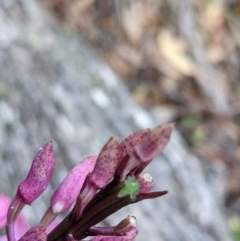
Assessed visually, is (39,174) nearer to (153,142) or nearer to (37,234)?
(37,234)

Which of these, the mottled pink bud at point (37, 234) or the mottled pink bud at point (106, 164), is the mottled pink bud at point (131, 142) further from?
the mottled pink bud at point (37, 234)

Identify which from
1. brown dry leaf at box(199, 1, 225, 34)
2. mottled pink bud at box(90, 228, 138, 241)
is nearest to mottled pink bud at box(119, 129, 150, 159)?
mottled pink bud at box(90, 228, 138, 241)

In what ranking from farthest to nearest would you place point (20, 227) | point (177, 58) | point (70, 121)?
point (177, 58) < point (70, 121) < point (20, 227)

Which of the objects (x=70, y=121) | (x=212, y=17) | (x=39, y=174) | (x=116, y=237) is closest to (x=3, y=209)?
(x=39, y=174)

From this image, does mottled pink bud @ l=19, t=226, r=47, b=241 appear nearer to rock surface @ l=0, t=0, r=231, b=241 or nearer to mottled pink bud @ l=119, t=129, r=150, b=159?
mottled pink bud @ l=119, t=129, r=150, b=159

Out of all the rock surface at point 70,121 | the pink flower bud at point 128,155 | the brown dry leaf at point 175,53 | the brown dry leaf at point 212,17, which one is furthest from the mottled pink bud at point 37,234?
the brown dry leaf at point 212,17

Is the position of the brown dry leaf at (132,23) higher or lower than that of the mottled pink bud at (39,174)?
higher

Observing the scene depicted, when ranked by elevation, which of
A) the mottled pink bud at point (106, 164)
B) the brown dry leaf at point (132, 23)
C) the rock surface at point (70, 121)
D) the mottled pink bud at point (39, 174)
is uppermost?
the brown dry leaf at point (132, 23)
